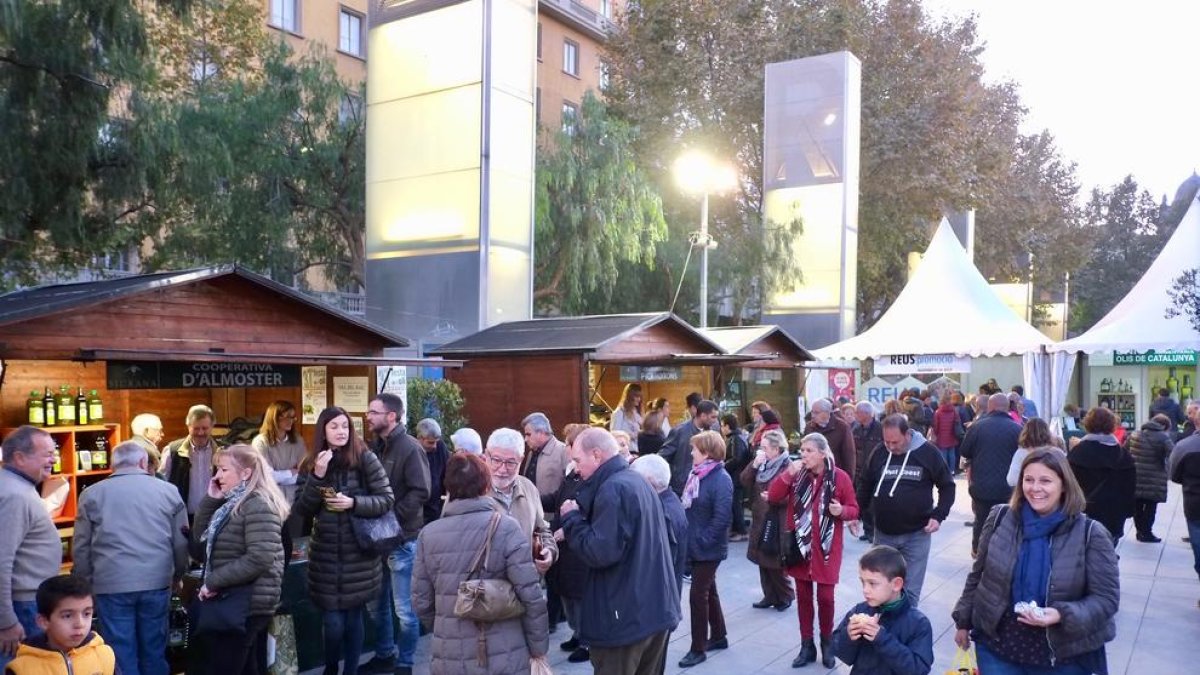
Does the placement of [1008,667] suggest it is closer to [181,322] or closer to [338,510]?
[338,510]

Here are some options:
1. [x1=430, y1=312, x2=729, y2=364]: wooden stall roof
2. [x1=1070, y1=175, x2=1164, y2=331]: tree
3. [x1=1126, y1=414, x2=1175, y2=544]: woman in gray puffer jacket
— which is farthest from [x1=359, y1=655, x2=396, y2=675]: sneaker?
[x1=1070, y1=175, x2=1164, y2=331]: tree

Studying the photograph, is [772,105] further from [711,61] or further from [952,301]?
[952,301]

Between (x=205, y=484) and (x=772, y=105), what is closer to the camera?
(x=205, y=484)

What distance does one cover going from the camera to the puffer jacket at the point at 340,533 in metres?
5.34

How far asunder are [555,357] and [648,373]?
3355 mm

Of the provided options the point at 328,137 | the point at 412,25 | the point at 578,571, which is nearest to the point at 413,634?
the point at 578,571

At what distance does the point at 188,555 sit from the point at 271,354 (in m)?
3.33

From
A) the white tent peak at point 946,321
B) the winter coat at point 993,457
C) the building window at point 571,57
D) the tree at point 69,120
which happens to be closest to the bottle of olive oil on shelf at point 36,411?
the tree at point 69,120

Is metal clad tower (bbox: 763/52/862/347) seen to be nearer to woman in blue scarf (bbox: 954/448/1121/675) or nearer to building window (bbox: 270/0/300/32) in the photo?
building window (bbox: 270/0/300/32)

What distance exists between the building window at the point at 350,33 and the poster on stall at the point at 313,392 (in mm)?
21753

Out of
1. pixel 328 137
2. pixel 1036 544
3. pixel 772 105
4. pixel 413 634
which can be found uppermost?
pixel 772 105

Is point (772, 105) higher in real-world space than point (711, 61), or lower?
lower

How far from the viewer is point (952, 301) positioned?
742 inches

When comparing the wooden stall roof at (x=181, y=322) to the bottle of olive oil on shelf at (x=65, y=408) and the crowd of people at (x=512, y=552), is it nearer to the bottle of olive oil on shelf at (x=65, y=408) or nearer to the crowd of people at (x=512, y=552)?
the crowd of people at (x=512, y=552)
